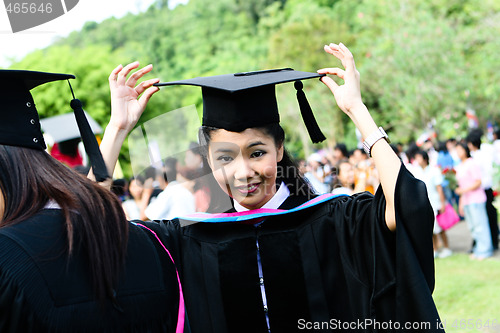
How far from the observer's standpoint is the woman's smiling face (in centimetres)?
240

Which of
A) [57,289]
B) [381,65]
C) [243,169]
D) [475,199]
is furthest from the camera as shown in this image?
[381,65]

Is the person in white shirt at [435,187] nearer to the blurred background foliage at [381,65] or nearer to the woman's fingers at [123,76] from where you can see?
the blurred background foliage at [381,65]

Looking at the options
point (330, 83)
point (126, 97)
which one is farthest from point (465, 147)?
point (126, 97)

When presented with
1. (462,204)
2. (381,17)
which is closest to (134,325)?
(462,204)

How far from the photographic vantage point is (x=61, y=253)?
1.62 meters

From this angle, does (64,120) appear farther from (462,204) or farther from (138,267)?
(138,267)

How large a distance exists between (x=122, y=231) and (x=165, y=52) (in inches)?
1898

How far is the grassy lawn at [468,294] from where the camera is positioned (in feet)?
16.8

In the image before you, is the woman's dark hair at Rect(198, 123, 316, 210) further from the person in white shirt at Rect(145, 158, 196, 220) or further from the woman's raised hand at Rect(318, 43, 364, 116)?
the person in white shirt at Rect(145, 158, 196, 220)

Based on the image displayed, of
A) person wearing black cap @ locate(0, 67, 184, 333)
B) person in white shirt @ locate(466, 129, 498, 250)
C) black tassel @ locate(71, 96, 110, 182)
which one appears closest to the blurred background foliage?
black tassel @ locate(71, 96, 110, 182)

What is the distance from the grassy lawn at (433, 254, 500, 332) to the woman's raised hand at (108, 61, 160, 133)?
3.83 meters

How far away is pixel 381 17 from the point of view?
76.6 ft

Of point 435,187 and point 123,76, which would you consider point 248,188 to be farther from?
point 435,187

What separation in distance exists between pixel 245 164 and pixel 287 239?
1.28 ft
